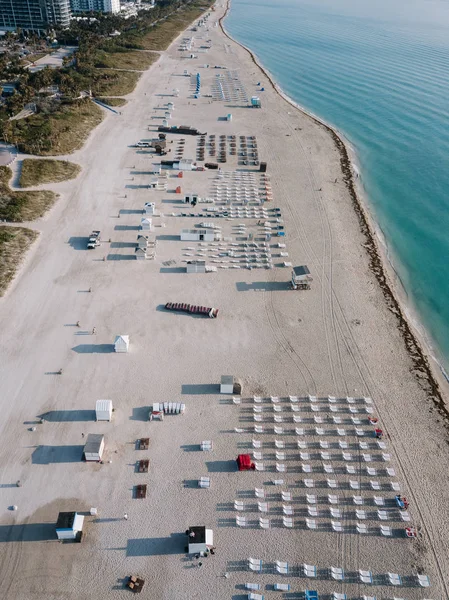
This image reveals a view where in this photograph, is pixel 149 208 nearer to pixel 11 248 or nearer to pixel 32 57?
pixel 11 248

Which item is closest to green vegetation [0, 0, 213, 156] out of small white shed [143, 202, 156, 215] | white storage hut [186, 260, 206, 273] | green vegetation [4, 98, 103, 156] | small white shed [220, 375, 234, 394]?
green vegetation [4, 98, 103, 156]

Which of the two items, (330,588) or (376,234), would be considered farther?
(376,234)

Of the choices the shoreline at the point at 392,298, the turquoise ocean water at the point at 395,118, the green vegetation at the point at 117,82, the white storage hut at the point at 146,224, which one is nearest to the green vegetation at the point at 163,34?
the turquoise ocean water at the point at 395,118

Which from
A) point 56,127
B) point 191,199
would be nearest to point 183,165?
point 191,199

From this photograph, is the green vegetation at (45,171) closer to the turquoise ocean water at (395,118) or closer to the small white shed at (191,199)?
the small white shed at (191,199)

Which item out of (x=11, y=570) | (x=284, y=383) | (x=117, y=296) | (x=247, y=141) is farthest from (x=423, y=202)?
(x=11, y=570)

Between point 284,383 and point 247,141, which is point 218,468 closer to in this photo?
point 284,383
